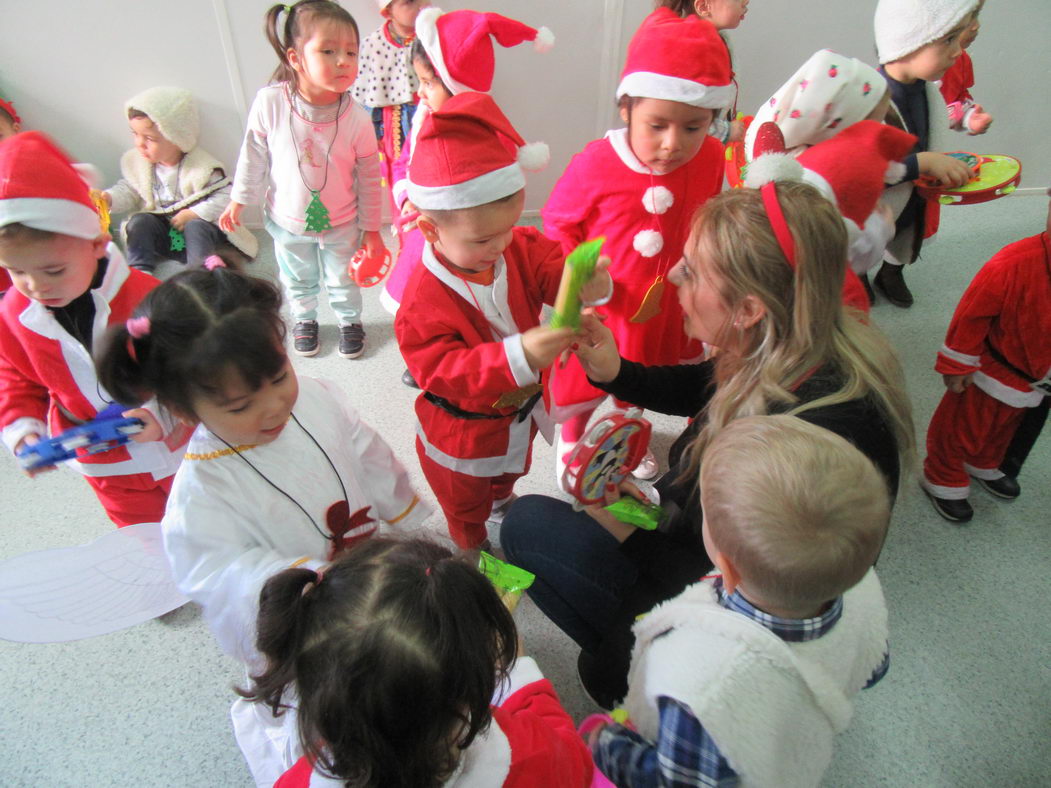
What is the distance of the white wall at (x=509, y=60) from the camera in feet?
8.29

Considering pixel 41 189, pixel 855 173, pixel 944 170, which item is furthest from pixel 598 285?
pixel 944 170

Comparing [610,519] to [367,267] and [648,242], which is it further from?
[367,267]

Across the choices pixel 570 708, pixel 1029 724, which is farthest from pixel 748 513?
pixel 1029 724

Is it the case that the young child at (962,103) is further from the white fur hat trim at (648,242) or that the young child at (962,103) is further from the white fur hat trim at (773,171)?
the white fur hat trim at (648,242)

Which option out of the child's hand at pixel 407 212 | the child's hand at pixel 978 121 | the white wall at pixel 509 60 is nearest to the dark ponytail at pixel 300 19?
the child's hand at pixel 407 212

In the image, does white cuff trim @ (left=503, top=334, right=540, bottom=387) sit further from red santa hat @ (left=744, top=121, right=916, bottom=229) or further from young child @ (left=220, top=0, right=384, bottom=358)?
young child @ (left=220, top=0, right=384, bottom=358)

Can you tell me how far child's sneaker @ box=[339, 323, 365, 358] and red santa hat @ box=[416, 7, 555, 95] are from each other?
96cm

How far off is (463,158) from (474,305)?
286mm

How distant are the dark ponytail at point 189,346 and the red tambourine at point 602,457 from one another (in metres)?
0.58

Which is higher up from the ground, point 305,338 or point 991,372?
point 991,372

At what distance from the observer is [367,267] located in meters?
2.16

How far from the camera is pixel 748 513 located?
0.68 m

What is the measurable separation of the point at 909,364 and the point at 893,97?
3.19 feet

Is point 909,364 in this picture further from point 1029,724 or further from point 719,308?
point 719,308
